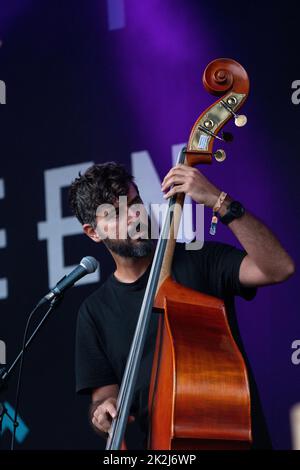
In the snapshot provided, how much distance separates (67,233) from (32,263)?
0.26m

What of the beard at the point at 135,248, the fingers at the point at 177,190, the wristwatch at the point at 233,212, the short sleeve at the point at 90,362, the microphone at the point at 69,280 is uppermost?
the fingers at the point at 177,190

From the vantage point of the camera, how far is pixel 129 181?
9.38ft

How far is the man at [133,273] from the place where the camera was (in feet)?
7.34

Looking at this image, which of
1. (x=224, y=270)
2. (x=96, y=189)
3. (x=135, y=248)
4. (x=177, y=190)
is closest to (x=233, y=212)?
(x=177, y=190)

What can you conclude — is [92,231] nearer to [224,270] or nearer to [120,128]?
[224,270]

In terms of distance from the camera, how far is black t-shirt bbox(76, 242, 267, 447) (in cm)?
245

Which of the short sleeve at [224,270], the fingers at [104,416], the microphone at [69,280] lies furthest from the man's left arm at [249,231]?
the fingers at [104,416]

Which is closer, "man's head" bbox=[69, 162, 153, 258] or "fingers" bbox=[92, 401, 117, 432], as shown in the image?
"fingers" bbox=[92, 401, 117, 432]

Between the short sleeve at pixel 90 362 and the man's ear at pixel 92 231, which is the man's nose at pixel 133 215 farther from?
the short sleeve at pixel 90 362

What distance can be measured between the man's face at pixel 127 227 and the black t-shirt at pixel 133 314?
0.10 metres

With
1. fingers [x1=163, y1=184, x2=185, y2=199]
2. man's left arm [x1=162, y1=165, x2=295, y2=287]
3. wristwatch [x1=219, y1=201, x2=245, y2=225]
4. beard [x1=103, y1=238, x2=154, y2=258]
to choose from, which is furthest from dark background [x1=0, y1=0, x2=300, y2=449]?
fingers [x1=163, y1=184, x2=185, y2=199]

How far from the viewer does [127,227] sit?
2.69m

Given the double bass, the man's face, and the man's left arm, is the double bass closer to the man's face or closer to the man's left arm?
the man's left arm
